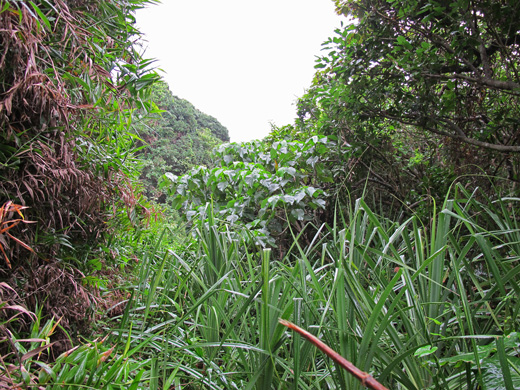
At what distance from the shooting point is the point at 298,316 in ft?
2.69

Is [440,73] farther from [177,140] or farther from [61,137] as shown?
[177,140]

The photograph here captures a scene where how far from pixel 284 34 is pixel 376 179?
4765mm

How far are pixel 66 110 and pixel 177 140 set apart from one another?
35.2 feet

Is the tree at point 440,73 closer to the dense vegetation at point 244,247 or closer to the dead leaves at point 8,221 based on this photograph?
the dense vegetation at point 244,247

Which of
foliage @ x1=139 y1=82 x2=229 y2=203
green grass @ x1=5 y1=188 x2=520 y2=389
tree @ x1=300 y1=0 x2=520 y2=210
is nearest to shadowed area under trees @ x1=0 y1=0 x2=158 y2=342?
green grass @ x1=5 y1=188 x2=520 y2=389

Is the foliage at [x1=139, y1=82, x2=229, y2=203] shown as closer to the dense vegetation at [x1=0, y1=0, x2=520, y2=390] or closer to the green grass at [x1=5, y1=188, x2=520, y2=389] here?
the dense vegetation at [x1=0, y1=0, x2=520, y2=390]

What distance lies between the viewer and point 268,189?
2184 mm

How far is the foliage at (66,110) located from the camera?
897 mm

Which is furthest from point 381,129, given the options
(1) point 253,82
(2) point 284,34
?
(1) point 253,82

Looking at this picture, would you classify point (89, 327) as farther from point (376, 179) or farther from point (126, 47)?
point (376, 179)

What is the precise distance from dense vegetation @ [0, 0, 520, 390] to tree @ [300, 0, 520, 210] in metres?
0.01

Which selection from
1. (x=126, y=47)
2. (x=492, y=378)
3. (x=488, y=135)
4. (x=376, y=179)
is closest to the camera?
(x=492, y=378)

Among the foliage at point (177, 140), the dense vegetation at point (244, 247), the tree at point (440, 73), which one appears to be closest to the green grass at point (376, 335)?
the dense vegetation at point (244, 247)

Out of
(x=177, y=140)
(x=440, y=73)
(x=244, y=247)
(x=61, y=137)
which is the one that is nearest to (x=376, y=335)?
(x=244, y=247)
